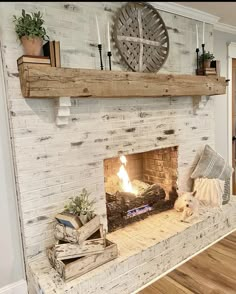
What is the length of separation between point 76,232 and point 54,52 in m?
1.22

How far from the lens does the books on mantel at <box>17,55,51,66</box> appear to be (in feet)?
5.37

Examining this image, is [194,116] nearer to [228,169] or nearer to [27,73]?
[228,169]

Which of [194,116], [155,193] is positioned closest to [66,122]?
[155,193]

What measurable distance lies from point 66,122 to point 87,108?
8.9 inches

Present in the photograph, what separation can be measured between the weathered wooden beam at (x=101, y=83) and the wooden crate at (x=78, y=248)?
1.01 m

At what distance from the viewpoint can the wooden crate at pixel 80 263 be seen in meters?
1.68

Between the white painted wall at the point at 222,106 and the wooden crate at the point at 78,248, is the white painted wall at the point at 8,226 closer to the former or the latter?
the wooden crate at the point at 78,248

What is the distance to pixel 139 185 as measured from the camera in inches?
112

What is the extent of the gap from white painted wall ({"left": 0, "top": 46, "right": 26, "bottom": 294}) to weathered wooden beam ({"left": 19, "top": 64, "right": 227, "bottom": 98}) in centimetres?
28

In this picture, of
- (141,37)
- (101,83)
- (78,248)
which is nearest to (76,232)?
(78,248)

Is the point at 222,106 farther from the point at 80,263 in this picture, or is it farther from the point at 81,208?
the point at 80,263

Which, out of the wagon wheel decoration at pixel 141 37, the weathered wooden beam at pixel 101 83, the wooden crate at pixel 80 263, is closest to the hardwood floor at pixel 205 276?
the wooden crate at pixel 80 263

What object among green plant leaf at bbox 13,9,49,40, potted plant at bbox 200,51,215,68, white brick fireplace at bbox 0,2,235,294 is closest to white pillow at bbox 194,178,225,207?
white brick fireplace at bbox 0,2,235,294

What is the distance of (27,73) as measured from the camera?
1.63m
